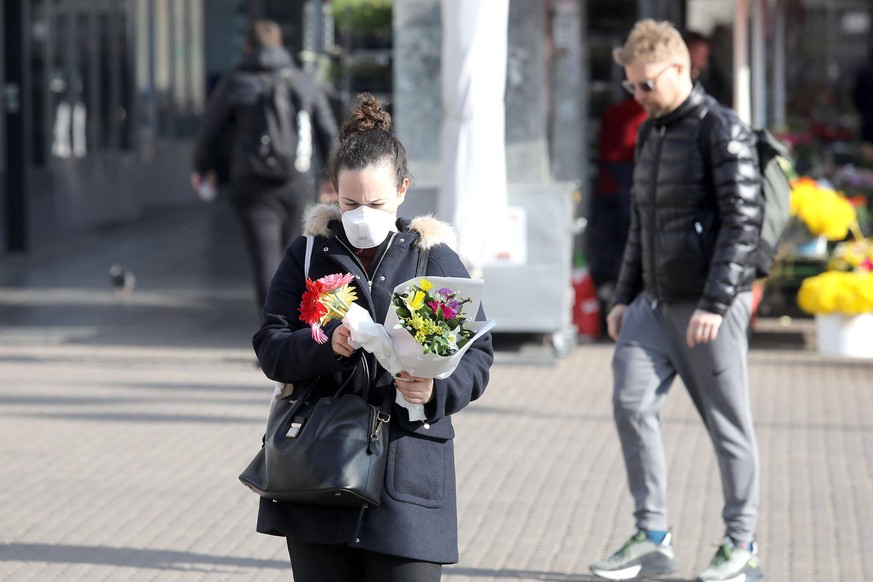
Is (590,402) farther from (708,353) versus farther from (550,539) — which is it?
(708,353)

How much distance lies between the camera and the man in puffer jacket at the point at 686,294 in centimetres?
503

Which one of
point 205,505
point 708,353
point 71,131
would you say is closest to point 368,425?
point 708,353

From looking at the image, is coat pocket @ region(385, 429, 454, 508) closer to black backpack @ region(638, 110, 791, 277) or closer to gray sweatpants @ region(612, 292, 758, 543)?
gray sweatpants @ region(612, 292, 758, 543)

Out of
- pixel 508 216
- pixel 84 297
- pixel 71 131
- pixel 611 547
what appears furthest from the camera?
pixel 71 131

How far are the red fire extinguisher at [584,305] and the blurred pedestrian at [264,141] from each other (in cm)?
227

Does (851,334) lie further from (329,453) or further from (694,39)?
(329,453)

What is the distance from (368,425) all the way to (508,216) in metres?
6.61

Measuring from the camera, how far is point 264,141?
9438mm

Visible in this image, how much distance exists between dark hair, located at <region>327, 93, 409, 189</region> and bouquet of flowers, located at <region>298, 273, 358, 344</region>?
0.92ft

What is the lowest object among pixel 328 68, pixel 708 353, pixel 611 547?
pixel 611 547

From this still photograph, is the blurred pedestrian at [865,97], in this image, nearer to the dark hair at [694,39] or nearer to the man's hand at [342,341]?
the dark hair at [694,39]

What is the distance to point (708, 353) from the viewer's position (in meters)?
5.12

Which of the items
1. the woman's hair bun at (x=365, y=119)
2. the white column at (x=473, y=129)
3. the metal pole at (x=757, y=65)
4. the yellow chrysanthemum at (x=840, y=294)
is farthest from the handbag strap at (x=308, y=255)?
the metal pole at (x=757, y=65)

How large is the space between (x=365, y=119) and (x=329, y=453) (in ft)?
2.55
